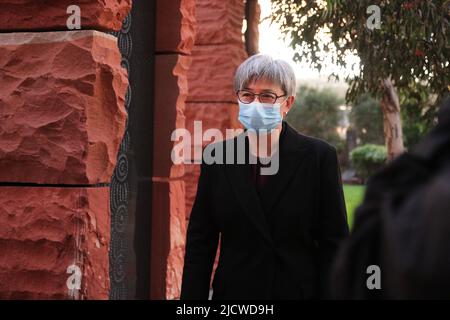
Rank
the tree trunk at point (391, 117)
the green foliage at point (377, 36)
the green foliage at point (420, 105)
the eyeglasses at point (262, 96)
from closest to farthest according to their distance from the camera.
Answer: the eyeglasses at point (262, 96), the green foliage at point (377, 36), the green foliage at point (420, 105), the tree trunk at point (391, 117)

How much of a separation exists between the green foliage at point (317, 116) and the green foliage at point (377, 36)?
23.0m

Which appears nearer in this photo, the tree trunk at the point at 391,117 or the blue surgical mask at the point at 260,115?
the blue surgical mask at the point at 260,115

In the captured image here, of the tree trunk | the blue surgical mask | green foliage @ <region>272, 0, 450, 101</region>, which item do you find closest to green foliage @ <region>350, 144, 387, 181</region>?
the tree trunk

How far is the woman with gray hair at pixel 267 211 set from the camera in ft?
7.48

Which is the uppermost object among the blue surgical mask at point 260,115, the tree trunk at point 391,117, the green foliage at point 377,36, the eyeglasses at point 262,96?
the green foliage at point 377,36

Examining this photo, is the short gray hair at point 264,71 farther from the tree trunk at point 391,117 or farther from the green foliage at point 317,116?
the green foliage at point 317,116

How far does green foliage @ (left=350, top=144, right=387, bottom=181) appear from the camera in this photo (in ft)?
90.4

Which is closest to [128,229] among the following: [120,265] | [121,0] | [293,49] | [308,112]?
[120,265]

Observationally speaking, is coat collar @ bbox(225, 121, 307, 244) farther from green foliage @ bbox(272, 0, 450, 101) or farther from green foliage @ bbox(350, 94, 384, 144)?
green foliage @ bbox(350, 94, 384, 144)

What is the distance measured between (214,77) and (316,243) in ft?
13.1

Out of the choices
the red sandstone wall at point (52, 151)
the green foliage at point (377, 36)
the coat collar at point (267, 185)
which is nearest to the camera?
the coat collar at point (267, 185)

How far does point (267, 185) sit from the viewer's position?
7.64 ft

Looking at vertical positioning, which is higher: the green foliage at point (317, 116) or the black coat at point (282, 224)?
the green foliage at point (317, 116)

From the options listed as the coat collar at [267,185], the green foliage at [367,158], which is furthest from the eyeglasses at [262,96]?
the green foliage at [367,158]
